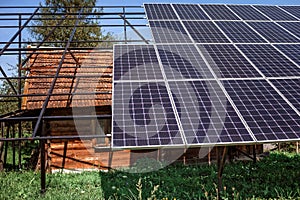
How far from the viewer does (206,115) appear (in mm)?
5059

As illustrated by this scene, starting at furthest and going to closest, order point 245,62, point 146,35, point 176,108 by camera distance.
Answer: point 146,35 → point 245,62 → point 176,108

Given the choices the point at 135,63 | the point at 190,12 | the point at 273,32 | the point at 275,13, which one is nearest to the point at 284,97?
the point at 135,63

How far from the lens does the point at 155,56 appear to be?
7035mm

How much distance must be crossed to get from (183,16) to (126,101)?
214 inches

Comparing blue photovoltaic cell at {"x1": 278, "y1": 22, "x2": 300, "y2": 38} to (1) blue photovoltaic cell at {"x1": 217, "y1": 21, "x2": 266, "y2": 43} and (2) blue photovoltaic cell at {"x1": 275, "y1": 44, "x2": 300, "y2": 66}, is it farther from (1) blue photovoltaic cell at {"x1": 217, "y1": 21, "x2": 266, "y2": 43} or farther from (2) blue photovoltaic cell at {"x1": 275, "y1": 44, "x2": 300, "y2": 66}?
(1) blue photovoltaic cell at {"x1": 217, "y1": 21, "x2": 266, "y2": 43}

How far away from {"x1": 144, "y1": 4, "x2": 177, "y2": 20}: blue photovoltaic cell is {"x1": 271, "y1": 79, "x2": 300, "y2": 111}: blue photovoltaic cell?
4.58 metres

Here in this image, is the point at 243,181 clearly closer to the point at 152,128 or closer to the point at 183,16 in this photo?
the point at 152,128

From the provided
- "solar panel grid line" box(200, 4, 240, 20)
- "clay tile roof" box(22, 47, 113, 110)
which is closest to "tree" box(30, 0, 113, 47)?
"clay tile roof" box(22, 47, 113, 110)

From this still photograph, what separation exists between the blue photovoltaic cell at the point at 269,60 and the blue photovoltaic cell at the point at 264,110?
24.1 inches

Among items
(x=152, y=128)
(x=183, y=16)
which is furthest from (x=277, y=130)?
(x=183, y=16)

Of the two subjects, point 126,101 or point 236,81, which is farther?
point 236,81

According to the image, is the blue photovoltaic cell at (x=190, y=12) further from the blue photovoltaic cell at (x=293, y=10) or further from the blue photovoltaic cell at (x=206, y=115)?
the blue photovoltaic cell at (x=206, y=115)

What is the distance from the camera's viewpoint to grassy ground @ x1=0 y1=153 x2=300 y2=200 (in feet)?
22.9

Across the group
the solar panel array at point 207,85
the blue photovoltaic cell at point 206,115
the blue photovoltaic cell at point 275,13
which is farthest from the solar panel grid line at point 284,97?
the blue photovoltaic cell at point 275,13
